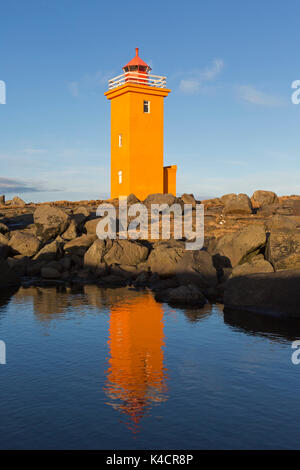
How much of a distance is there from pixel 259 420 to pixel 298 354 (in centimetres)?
418

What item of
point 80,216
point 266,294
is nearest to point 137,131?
point 80,216

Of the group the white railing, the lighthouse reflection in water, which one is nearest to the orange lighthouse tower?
the white railing

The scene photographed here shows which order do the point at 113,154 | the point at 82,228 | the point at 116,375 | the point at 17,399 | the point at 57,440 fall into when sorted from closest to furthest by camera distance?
the point at 57,440 → the point at 17,399 → the point at 116,375 → the point at 82,228 → the point at 113,154

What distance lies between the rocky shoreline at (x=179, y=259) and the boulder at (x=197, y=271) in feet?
0.13

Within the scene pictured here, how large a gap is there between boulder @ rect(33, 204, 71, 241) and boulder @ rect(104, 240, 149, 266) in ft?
17.5

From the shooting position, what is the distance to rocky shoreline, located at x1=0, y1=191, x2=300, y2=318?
698 inches

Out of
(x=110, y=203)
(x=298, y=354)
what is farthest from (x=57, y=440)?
(x=110, y=203)

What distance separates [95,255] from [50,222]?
569cm

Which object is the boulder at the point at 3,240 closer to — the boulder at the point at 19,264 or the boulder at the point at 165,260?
the boulder at the point at 19,264

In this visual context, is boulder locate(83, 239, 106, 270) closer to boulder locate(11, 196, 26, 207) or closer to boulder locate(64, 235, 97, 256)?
boulder locate(64, 235, 97, 256)

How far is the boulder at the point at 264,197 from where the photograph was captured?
41.2m

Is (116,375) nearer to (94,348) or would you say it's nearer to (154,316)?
(94,348)

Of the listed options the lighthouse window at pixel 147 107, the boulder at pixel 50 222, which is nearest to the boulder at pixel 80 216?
the boulder at pixel 50 222

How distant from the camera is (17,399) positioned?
363 inches
